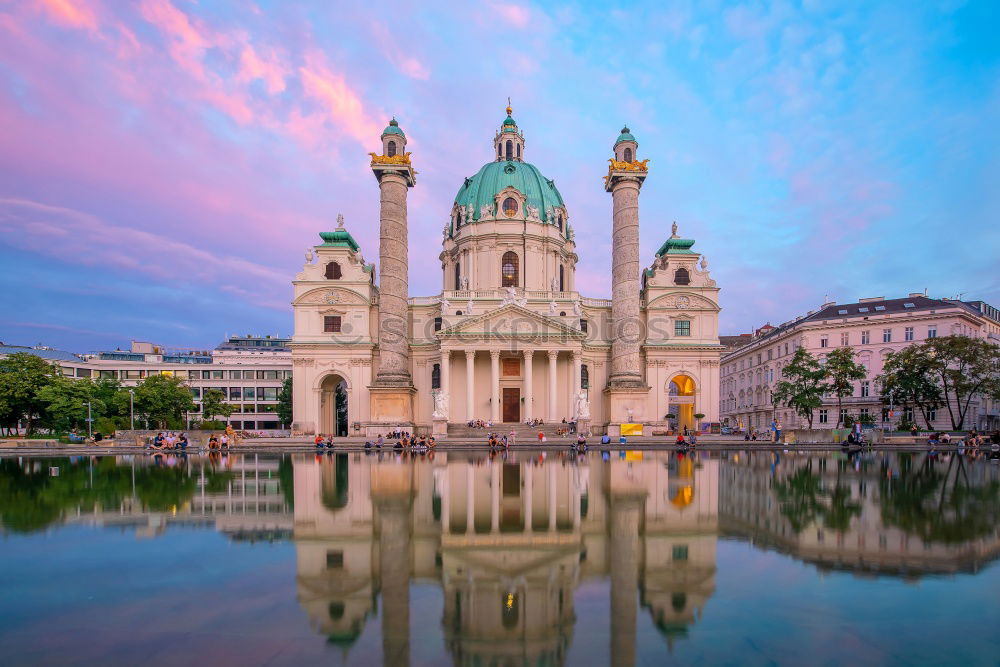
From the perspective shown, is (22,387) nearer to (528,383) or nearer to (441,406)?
(441,406)

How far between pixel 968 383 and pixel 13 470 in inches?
2714

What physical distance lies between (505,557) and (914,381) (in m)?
57.5

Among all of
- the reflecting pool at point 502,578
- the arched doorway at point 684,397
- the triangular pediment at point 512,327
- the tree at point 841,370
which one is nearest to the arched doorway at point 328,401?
the triangular pediment at point 512,327

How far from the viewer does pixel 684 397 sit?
56.2 metres

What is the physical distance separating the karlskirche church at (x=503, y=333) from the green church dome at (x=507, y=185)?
1759mm

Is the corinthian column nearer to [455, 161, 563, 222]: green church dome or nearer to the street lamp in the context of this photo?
[455, 161, 563, 222]: green church dome

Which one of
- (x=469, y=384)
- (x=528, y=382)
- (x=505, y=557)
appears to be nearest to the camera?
(x=505, y=557)

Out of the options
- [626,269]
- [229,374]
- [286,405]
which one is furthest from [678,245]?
[229,374]

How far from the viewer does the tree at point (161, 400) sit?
59438mm

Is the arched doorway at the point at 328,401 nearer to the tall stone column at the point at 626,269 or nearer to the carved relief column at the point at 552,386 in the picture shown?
the carved relief column at the point at 552,386

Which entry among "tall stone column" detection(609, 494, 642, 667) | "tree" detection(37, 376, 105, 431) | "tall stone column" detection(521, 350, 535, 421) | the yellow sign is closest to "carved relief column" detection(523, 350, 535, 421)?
"tall stone column" detection(521, 350, 535, 421)

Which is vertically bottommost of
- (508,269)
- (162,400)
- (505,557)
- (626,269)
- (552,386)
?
(162,400)

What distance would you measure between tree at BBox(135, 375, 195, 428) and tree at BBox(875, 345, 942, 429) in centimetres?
7182

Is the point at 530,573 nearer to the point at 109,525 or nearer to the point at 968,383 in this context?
the point at 109,525
